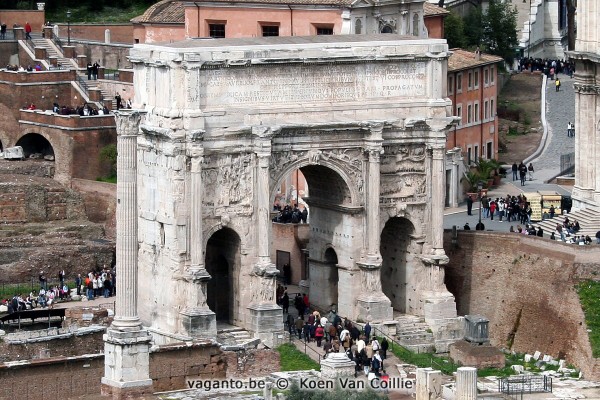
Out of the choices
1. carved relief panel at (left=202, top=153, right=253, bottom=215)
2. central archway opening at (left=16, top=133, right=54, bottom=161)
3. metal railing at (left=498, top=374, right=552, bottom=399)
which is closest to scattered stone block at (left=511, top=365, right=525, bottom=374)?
metal railing at (left=498, top=374, right=552, bottom=399)

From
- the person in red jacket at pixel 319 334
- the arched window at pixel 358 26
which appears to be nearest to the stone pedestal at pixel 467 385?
the person in red jacket at pixel 319 334

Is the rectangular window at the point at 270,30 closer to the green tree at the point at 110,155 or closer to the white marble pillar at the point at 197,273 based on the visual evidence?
the green tree at the point at 110,155

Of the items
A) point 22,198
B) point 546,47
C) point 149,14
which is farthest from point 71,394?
point 546,47

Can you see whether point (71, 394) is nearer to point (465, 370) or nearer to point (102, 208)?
point (465, 370)

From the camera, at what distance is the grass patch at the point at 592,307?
121438 millimetres

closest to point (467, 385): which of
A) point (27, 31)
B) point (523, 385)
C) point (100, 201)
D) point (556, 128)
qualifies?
point (523, 385)

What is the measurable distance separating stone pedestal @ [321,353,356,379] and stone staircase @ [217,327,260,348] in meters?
4.89

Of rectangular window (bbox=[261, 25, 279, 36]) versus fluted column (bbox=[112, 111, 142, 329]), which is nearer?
fluted column (bbox=[112, 111, 142, 329])

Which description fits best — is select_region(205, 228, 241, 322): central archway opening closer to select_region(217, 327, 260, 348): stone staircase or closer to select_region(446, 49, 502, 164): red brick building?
select_region(217, 327, 260, 348): stone staircase

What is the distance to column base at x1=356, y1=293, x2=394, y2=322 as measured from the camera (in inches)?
4943

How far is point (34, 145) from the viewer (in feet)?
492

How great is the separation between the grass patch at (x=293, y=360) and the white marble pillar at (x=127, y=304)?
757cm

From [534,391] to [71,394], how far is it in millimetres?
15914

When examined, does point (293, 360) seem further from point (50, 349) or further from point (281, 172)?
point (50, 349)
